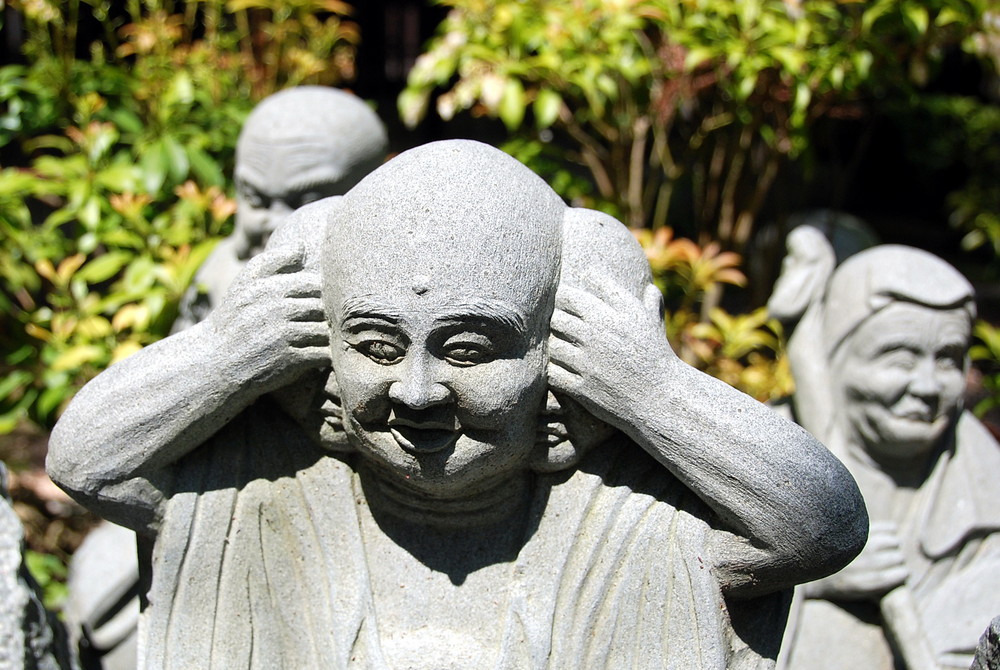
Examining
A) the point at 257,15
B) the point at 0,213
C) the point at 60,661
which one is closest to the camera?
the point at 60,661

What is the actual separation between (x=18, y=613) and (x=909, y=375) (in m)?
1.96

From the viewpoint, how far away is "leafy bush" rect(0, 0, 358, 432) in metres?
3.11

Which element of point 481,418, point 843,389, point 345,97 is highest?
point 481,418

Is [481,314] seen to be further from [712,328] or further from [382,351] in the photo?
[712,328]

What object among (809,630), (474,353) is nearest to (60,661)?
(474,353)

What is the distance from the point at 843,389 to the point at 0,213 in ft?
8.82

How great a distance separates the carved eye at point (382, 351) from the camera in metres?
1.46

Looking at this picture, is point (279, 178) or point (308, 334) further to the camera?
point (279, 178)

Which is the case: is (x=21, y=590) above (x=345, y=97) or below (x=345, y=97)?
below

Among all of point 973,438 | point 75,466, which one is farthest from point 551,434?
point 973,438

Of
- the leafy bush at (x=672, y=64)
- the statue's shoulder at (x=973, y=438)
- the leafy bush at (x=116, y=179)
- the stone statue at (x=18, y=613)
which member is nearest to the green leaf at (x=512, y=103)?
the leafy bush at (x=672, y=64)

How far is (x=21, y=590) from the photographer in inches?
72.9

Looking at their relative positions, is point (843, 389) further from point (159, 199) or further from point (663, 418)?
point (159, 199)

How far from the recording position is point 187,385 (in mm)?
1547
